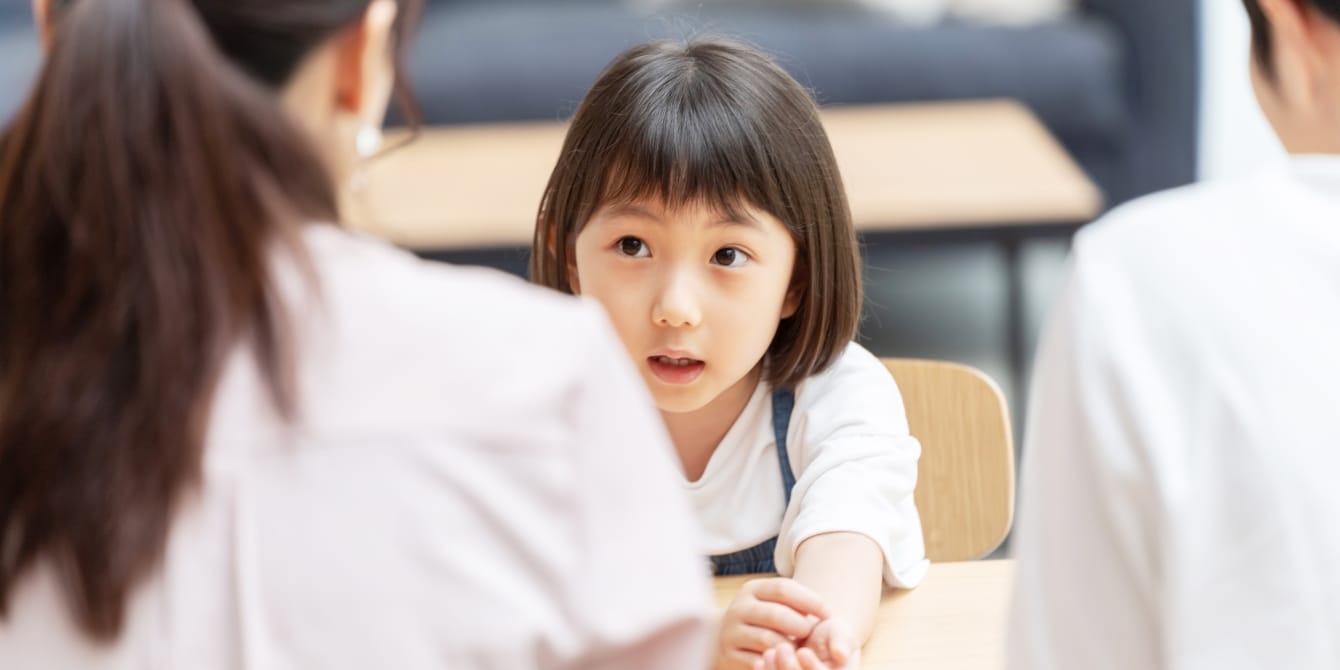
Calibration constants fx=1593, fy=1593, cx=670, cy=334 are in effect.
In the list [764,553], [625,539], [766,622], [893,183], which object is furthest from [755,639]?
[893,183]

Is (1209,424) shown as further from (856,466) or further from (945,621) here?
(856,466)

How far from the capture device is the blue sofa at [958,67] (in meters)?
3.63

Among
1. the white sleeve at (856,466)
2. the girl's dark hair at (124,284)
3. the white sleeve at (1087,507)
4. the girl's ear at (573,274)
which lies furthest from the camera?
the girl's ear at (573,274)

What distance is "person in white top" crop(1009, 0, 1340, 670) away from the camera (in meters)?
0.71

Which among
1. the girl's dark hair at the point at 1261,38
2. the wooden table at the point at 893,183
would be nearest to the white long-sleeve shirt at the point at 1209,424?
the girl's dark hair at the point at 1261,38

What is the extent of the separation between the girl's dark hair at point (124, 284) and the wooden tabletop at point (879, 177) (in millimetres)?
1668

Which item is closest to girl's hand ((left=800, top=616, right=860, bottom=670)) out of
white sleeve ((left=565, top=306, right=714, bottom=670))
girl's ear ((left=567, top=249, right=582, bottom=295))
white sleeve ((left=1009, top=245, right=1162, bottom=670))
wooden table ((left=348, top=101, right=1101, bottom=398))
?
white sleeve ((left=1009, top=245, right=1162, bottom=670))

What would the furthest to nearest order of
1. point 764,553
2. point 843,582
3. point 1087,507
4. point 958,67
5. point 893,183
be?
point 958,67 < point 893,183 < point 764,553 < point 843,582 < point 1087,507

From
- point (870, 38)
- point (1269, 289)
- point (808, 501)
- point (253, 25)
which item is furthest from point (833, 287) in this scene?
point (870, 38)

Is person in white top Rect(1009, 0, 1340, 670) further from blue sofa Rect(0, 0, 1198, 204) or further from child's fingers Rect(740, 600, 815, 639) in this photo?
blue sofa Rect(0, 0, 1198, 204)

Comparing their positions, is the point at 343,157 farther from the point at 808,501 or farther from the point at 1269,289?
the point at 808,501

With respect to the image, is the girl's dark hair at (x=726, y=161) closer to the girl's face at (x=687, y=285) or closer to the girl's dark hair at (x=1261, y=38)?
the girl's face at (x=687, y=285)

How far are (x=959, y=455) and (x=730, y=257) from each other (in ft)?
0.97

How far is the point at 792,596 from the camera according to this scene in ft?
3.49
